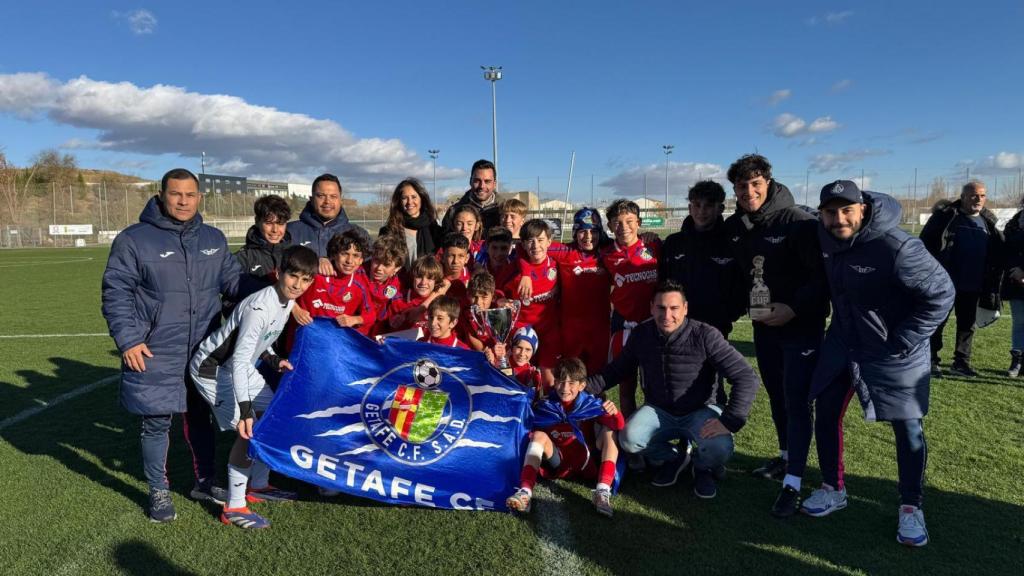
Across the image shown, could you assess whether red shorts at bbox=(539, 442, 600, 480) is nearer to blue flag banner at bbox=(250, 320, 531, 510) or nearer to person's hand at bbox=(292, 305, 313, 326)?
blue flag banner at bbox=(250, 320, 531, 510)

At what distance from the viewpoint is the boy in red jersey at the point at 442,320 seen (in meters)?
4.17

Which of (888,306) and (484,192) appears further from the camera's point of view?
(484,192)

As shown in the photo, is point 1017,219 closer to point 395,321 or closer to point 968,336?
point 968,336

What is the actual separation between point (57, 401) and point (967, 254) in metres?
9.71

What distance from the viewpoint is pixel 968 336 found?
6770 mm

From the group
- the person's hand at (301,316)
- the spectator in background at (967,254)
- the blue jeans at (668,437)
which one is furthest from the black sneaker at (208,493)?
the spectator in background at (967,254)

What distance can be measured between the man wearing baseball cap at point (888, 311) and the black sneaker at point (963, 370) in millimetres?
4339

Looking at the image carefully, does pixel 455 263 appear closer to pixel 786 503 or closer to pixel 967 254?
pixel 786 503

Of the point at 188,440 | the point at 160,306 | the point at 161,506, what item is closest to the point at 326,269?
the point at 160,306

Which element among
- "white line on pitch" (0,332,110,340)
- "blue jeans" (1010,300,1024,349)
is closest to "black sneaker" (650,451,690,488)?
"blue jeans" (1010,300,1024,349)

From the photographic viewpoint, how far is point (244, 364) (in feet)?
11.6

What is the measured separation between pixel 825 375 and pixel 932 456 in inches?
69.0

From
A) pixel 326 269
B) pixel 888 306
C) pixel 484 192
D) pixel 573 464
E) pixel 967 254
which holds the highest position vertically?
pixel 484 192

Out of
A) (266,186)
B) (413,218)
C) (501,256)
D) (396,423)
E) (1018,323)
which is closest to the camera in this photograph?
(396,423)
